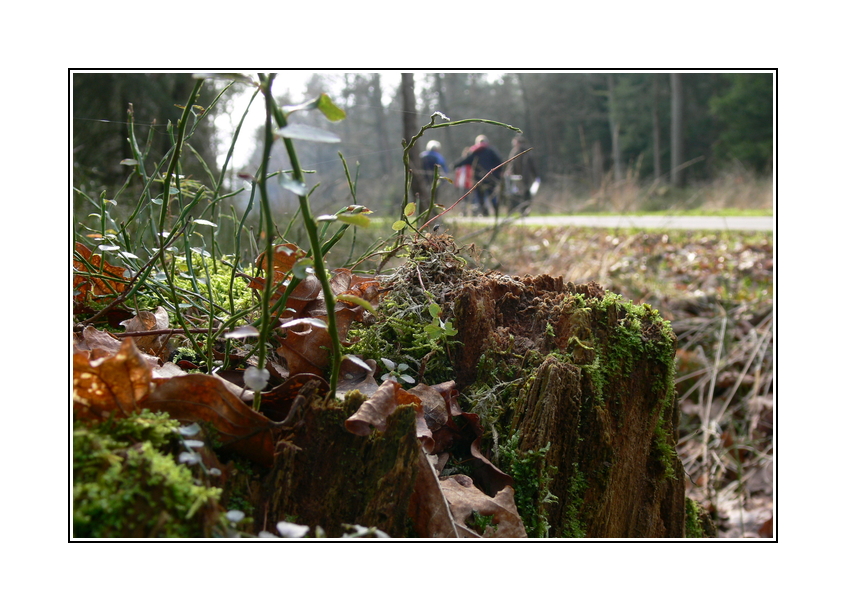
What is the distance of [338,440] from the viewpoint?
1.03 metres

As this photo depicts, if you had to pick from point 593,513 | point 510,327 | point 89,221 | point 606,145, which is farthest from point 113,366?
point 606,145

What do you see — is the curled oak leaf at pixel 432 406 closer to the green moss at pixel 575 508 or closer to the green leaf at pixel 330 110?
the green moss at pixel 575 508

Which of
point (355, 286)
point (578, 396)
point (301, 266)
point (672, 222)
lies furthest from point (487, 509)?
point (672, 222)

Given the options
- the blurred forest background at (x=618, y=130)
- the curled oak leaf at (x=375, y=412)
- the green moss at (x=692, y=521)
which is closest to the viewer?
the curled oak leaf at (x=375, y=412)

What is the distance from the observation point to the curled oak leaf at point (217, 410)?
36.3 inches

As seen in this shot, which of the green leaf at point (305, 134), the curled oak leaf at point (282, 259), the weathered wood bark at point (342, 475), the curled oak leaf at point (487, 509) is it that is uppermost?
the green leaf at point (305, 134)

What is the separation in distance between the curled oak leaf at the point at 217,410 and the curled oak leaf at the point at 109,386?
0.04 meters

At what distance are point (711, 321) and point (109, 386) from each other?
5.36 m

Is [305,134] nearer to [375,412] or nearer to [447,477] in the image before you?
[375,412]

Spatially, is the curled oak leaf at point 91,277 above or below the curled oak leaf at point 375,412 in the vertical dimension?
above

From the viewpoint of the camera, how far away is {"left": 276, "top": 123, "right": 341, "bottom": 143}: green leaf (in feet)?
2.39

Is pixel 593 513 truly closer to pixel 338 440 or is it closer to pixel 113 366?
pixel 338 440

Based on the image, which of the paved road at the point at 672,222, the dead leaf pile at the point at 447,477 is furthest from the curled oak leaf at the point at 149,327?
the paved road at the point at 672,222
